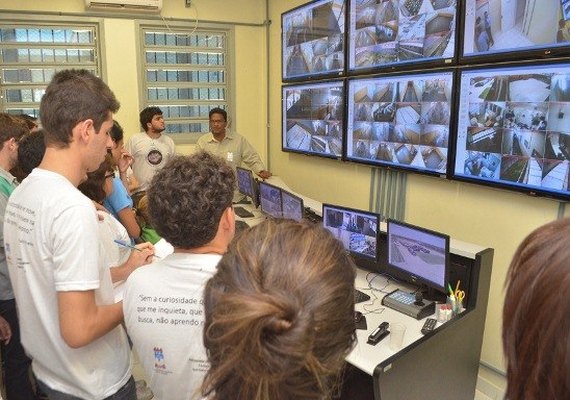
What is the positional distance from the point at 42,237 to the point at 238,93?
3.95 metres

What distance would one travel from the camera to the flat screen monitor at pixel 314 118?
3.48 m

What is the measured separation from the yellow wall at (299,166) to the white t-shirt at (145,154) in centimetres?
36

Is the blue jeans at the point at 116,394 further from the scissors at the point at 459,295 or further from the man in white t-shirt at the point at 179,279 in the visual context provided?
the scissors at the point at 459,295

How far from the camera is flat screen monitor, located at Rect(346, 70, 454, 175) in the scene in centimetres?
256

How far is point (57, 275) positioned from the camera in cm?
99

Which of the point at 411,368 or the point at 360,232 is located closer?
the point at 411,368

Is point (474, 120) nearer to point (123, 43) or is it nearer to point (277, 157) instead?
point (277, 157)

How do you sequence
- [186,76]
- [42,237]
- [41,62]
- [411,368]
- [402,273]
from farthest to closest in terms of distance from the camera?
[186,76], [41,62], [402,273], [411,368], [42,237]

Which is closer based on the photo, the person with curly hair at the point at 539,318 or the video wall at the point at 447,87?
the person with curly hair at the point at 539,318

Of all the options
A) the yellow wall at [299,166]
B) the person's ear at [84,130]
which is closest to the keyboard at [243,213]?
the yellow wall at [299,166]

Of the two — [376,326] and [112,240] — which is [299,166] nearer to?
[376,326]

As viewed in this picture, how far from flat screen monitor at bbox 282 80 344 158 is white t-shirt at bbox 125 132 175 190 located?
1.20 meters

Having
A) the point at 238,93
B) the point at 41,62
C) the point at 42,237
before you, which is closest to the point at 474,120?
the point at 42,237

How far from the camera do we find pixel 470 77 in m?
2.36
